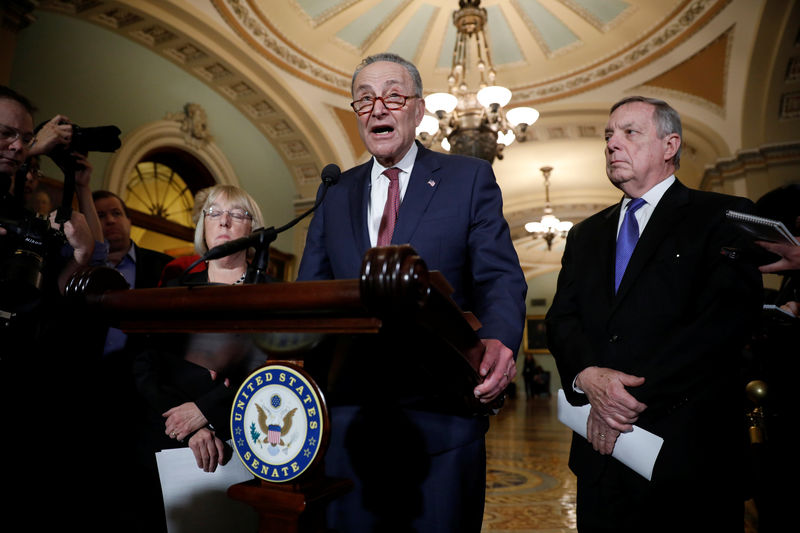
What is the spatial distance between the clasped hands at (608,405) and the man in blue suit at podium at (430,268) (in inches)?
16.8

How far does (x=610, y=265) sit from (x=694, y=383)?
41 cm

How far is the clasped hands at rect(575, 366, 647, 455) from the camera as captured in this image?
1312 mm

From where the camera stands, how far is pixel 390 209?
119 centimetres

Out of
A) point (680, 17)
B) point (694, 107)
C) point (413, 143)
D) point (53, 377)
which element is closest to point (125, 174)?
point (53, 377)

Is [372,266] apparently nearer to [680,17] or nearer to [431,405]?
[431,405]

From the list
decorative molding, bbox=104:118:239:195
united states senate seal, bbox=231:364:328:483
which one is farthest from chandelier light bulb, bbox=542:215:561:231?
united states senate seal, bbox=231:364:328:483

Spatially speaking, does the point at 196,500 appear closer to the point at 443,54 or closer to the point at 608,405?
the point at 608,405

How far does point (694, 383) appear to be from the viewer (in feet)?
4.28

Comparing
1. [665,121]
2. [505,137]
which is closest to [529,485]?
[665,121]

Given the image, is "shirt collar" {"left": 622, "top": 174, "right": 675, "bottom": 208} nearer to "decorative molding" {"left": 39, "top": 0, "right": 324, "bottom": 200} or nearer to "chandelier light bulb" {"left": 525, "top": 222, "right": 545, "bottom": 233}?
"decorative molding" {"left": 39, "top": 0, "right": 324, "bottom": 200}

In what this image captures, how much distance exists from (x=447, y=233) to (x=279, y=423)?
1.92 feet

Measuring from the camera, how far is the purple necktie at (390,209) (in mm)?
1161

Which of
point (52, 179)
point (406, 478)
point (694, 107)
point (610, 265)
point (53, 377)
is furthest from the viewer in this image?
point (694, 107)

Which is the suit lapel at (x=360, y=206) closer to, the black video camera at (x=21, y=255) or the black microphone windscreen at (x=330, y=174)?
the black microphone windscreen at (x=330, y=174)
